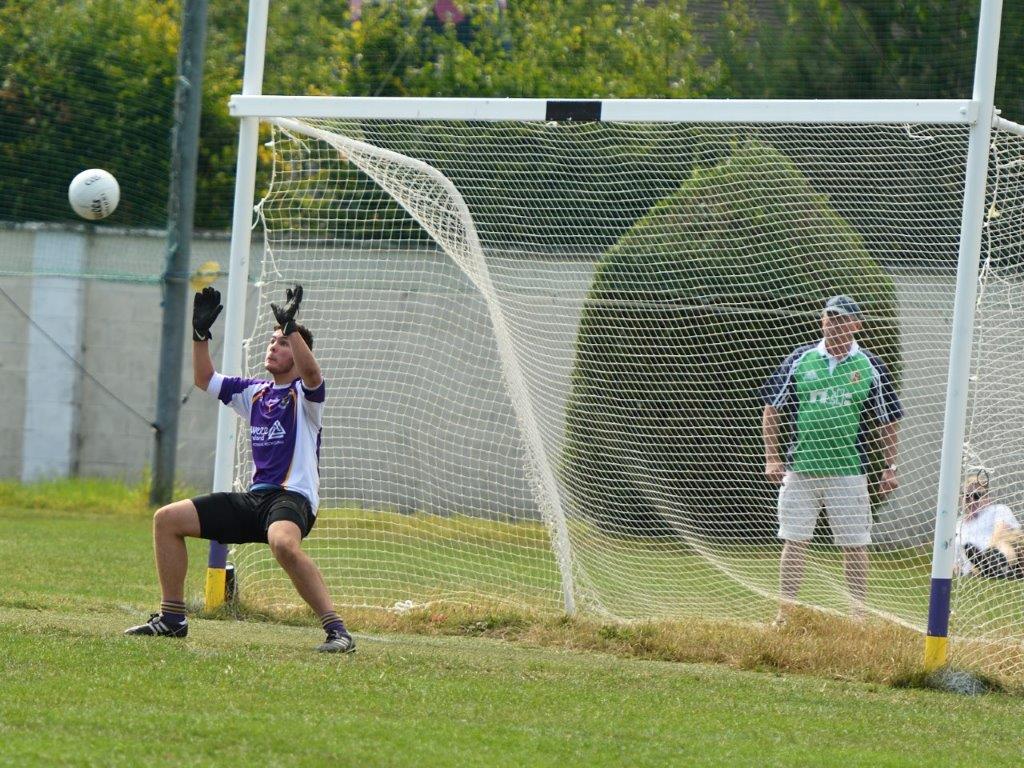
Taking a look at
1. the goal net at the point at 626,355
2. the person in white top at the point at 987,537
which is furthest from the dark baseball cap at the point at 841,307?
the person in white top at the point at 987,537

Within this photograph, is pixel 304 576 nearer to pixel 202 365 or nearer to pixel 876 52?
pixel 202 365

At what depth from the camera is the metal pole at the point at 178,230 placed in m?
15.0

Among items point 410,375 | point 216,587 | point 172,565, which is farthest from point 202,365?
point 410,375

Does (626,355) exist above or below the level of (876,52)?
below

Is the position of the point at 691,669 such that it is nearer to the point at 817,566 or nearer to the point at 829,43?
the point at 817,566

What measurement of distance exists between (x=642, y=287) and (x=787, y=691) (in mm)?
5634

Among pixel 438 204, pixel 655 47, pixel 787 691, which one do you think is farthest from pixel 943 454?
pixel 655 47

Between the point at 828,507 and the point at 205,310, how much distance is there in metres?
3.69

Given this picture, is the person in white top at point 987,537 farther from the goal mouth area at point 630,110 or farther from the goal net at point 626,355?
the goal mouth area at point 630,110

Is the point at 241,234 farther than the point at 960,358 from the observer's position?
Yes

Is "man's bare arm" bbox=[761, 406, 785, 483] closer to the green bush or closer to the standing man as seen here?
the standing man

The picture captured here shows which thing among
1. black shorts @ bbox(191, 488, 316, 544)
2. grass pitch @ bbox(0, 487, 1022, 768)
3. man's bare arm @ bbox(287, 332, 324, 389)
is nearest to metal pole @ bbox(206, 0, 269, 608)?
grass pitch @ bbox(0, 487, 1022, 768)

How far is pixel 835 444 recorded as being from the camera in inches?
335

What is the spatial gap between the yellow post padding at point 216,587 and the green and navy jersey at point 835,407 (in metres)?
3.31
